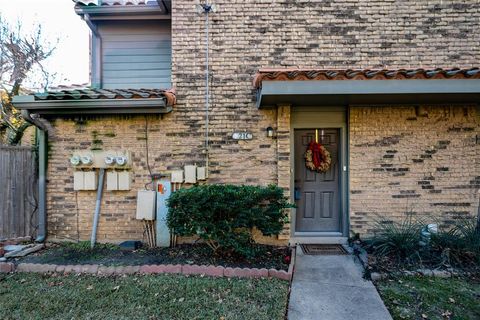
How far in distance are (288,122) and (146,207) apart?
304cm

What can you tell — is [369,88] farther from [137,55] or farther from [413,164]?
[137,55]

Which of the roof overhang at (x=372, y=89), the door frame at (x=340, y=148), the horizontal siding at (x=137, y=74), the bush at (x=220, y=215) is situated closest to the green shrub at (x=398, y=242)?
the door frame at (x=340, y=148)

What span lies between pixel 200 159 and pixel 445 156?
4.62 meters

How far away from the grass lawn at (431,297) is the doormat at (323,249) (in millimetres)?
1046

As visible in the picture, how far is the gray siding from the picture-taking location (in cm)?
620

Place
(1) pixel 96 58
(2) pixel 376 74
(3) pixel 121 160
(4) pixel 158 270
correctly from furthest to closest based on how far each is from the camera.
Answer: (1) pixel 96 58 < (3) pixel 121 160 < (2) pixel 376 74 < (4) pixel 158 270

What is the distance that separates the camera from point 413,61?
4996mm

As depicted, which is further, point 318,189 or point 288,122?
point 318,189

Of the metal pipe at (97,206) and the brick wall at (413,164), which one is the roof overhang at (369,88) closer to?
the brick wall at (413,164)

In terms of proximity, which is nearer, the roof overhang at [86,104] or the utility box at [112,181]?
the roof overhang at [86,104]

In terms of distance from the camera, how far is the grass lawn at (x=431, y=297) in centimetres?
298

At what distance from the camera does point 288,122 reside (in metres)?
4.89

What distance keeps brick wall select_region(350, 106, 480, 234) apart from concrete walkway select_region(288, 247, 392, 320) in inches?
47.5

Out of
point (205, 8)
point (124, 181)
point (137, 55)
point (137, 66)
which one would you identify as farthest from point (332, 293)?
point (137, 55)
